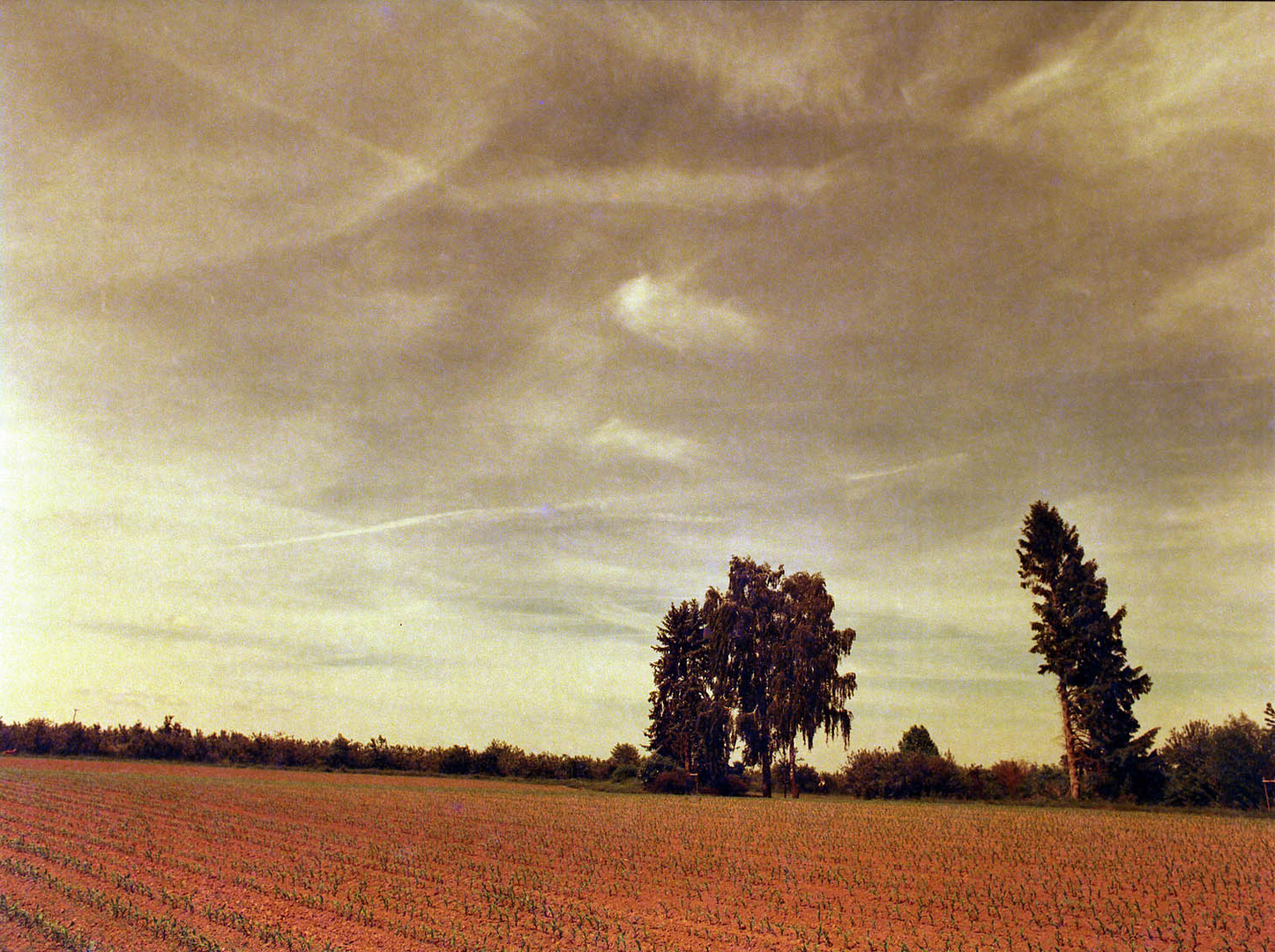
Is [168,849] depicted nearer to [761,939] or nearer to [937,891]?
[761,939]

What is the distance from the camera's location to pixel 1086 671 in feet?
162

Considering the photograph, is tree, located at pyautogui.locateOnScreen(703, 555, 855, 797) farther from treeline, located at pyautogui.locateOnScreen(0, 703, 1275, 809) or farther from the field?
the field

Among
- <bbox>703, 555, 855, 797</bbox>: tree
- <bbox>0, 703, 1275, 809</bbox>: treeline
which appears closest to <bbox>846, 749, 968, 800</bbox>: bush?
<bbox>0, 703, 1275, 809</bbox>: treeline

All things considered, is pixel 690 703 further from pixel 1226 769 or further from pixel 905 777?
pixel 1226 769

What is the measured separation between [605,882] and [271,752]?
88836 millimetres

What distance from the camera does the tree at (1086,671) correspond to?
4750 centimetres

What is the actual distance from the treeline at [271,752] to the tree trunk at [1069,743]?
4865 cm

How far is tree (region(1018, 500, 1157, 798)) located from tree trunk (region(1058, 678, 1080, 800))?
0.05 meters

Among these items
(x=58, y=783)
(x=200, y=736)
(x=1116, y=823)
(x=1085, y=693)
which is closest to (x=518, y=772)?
(x=200, y=736)

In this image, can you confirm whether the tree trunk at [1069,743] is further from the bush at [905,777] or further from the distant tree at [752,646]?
the distant tree at [752,646]

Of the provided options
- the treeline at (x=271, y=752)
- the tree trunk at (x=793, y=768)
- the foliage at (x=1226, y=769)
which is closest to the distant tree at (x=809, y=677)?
the tree trunk at (x=793, y=768)

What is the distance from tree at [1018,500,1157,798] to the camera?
156 feet

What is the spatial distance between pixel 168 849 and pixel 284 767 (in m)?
76.7

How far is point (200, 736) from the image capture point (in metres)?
96.0
